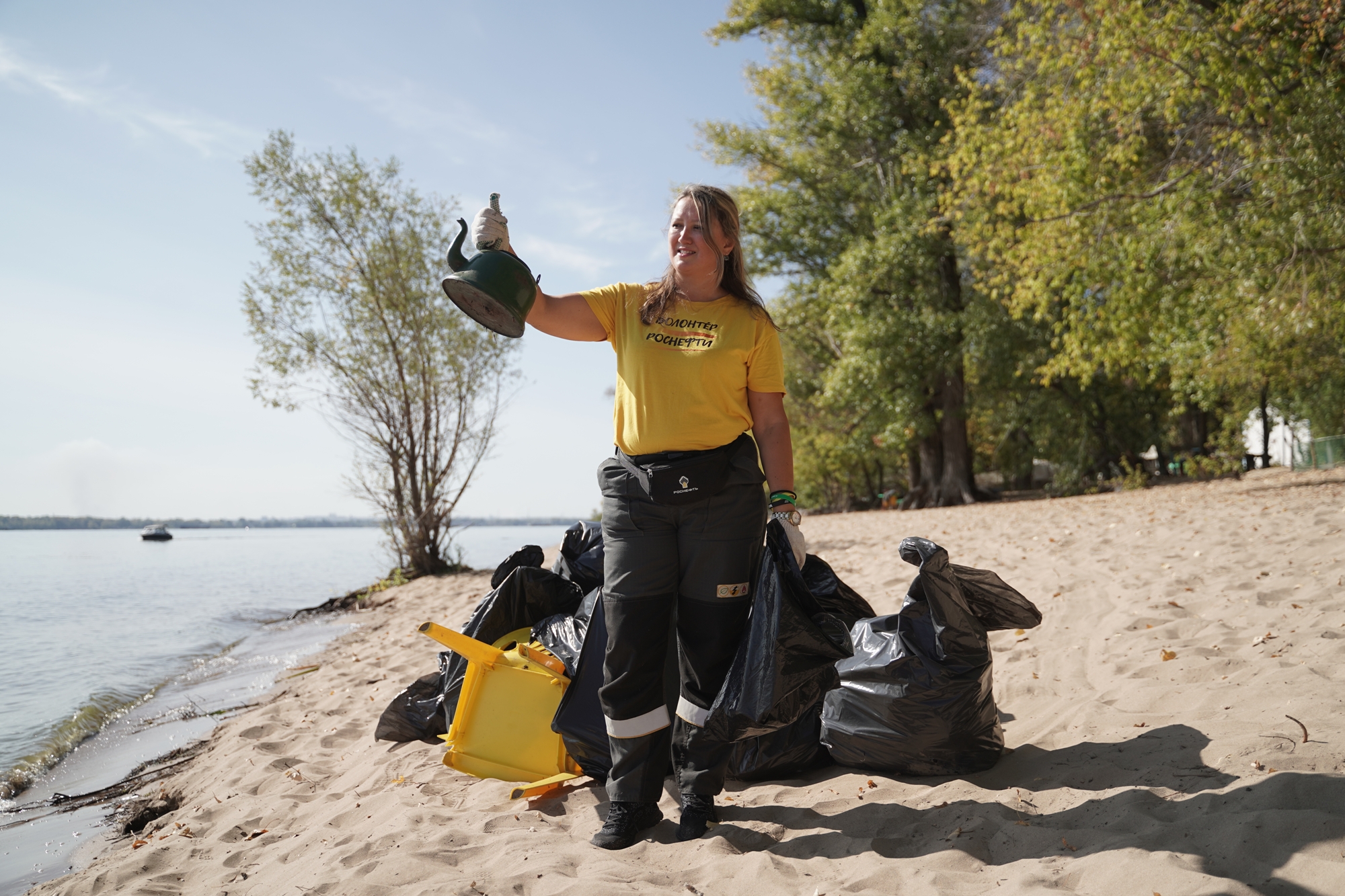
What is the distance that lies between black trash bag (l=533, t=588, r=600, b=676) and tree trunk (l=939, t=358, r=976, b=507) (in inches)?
619

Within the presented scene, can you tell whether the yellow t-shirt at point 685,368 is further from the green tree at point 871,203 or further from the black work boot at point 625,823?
the green tree at point 871,203

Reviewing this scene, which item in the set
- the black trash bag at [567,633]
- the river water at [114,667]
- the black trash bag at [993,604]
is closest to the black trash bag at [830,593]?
the black trash bag at [993,604]

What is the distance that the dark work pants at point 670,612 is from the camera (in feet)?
7.73

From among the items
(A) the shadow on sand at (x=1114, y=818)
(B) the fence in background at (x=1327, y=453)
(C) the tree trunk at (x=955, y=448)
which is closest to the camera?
(A) the shadow on sand at (x=1114, y=818)

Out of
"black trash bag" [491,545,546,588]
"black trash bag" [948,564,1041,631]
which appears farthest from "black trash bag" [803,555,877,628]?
"black trash bag" [491,545,546,588]

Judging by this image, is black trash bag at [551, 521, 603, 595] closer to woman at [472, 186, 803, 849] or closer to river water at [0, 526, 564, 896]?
woman at [472, 186, 803, 849]

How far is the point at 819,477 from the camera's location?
2864 cm

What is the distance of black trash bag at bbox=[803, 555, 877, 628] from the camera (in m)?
2.33

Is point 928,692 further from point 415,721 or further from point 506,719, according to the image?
point 415,721

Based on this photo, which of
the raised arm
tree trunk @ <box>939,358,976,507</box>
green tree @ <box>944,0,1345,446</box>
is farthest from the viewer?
tree trunk @ <box>939,358,976,507</box>

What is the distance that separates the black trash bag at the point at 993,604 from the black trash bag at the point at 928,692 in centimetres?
4

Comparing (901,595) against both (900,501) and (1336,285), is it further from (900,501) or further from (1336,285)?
(900,501)

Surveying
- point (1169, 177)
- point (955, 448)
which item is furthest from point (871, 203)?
point (1169, 177)

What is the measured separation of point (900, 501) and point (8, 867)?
758 inches
